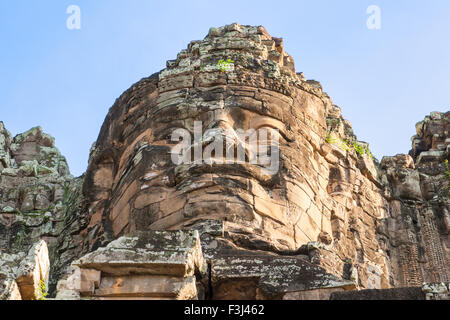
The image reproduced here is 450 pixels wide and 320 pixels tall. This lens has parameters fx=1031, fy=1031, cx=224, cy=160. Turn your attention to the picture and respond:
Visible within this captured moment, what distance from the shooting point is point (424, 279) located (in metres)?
20.2

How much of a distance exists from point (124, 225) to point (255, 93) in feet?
12.0

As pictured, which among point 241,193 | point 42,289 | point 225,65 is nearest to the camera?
point 42,289

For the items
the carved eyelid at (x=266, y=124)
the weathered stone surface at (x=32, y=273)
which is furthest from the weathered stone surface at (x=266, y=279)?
the carved eyelid at (x=266, y=124)

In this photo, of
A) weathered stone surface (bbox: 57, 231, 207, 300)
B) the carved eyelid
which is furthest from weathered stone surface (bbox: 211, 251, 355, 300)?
the carved eyelid

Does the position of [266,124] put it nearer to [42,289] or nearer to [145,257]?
[145,257]

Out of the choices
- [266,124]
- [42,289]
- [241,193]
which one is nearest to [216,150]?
[241,193]

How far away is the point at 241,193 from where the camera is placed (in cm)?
1730

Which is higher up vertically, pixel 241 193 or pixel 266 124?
pixel 266 124

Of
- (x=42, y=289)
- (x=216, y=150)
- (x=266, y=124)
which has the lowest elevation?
(x=42, y=289)

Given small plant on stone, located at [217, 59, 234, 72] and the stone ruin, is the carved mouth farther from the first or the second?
small plant on stone, located at [217, 59, 234, 72]

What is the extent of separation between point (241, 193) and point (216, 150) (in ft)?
3.32

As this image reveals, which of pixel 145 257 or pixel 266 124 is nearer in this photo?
pixel 145 257
